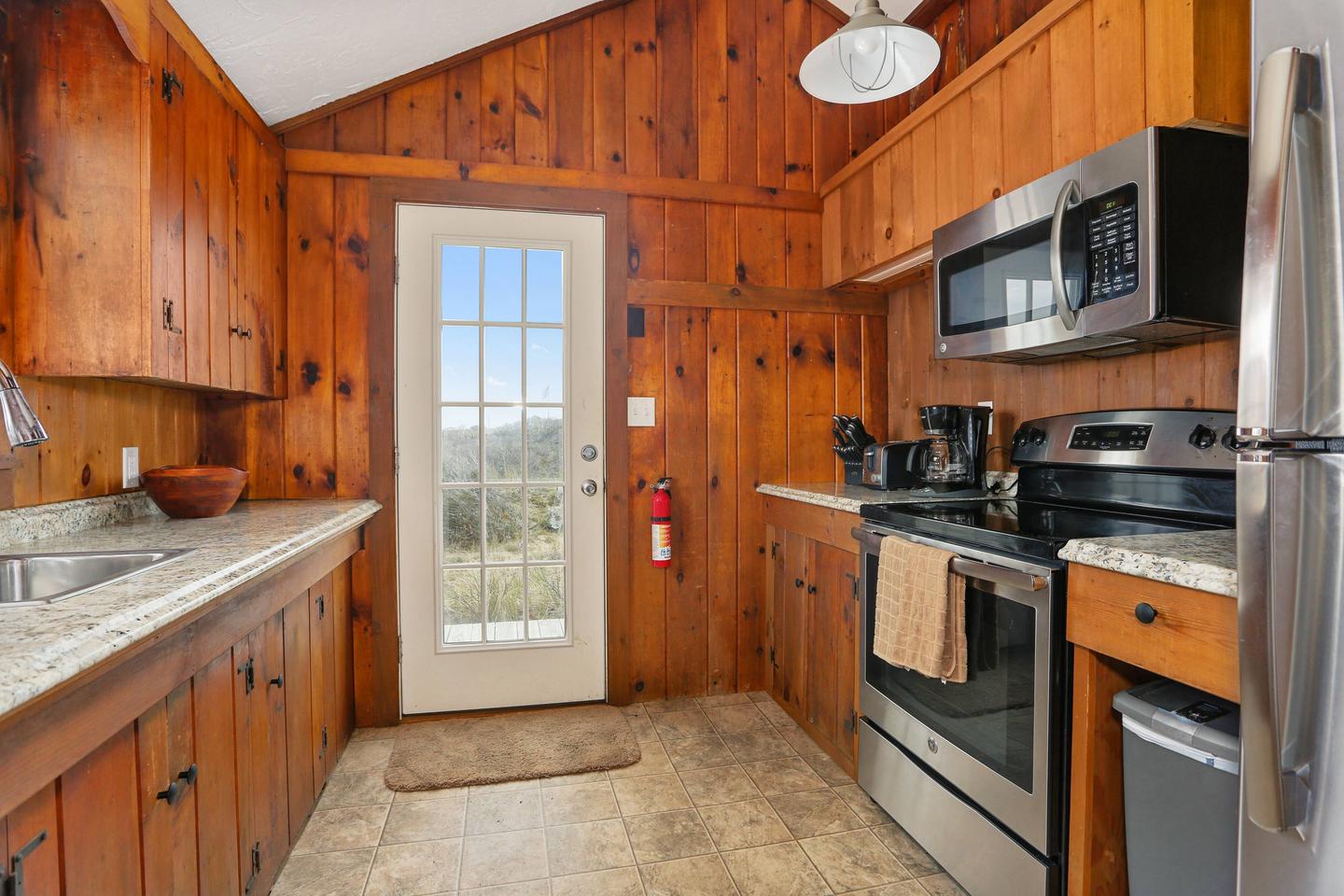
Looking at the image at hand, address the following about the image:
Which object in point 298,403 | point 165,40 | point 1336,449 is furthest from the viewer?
point 298,403

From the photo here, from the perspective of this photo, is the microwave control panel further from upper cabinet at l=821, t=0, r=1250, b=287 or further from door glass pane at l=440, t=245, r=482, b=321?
door glass pane at l=440, t=245, r=482, b=321

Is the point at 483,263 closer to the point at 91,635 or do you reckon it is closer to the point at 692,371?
the point at 692,371

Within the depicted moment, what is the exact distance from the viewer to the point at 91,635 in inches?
32.6

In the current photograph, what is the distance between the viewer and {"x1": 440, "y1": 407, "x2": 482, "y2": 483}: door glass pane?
272 centimetres

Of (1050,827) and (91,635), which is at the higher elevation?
(91,635)

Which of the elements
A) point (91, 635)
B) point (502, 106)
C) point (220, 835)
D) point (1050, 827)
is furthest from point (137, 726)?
A: point (502, 106)

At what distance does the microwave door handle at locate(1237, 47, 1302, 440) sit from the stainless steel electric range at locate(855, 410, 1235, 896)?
409 mm

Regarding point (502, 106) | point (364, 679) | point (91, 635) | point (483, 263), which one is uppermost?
point (502, 106)

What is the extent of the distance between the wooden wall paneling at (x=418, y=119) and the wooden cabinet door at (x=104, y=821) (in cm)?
229

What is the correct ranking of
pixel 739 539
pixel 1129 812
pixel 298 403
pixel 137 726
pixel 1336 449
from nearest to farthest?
pixel 1336 449
pixel 137 726
pixel 1129 812
pixel 298 403
pixel 739 539

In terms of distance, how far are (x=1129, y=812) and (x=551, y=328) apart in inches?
91.1

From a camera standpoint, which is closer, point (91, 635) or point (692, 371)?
point (91, 635)

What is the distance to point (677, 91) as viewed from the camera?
2.92 meters

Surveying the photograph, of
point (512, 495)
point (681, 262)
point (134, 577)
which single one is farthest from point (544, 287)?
point (134, 577)
